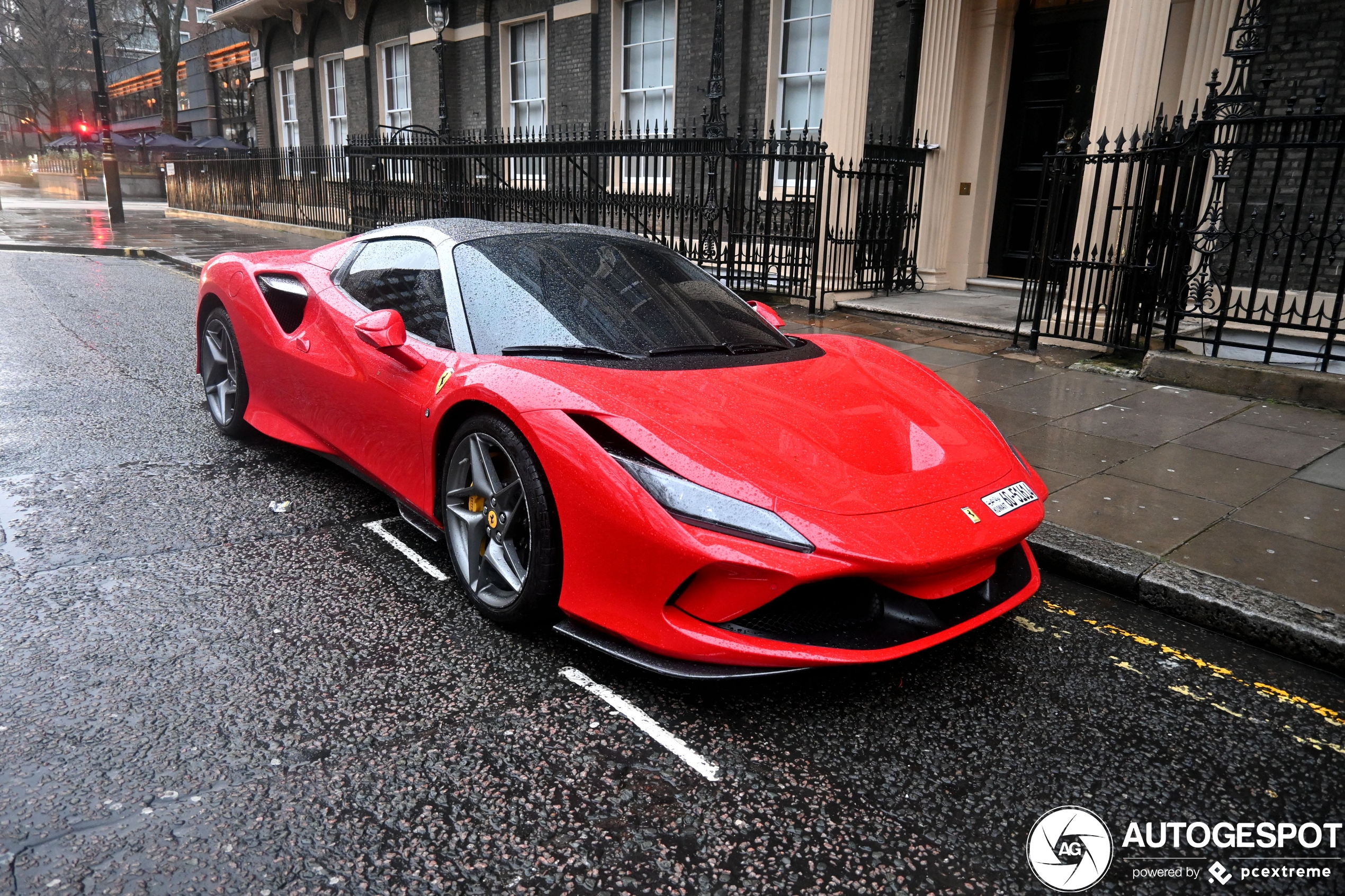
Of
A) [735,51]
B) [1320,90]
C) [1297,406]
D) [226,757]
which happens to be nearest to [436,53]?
[735,51]

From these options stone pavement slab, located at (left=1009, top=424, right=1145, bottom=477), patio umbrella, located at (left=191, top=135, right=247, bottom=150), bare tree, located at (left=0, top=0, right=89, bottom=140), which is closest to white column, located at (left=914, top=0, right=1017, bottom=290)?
stone pavement slab, located at (left=1009, top=424, right=1145, bottom=477)

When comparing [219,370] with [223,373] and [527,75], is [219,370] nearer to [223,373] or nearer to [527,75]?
[223,373]

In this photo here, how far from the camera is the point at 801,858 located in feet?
6.83

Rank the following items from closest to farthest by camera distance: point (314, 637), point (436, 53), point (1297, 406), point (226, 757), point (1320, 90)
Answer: point (226, 757) < point (314, 637) < point (1297, 406) < point (1320, 90) < point (436, 53)

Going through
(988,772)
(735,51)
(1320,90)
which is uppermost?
(735,51)

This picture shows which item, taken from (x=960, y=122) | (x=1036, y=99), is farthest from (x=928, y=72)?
(x=1036, y=99)

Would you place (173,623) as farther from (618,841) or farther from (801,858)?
(801,858)

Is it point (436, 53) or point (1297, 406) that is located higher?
point (436, 53)

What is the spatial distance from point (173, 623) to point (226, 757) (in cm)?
93

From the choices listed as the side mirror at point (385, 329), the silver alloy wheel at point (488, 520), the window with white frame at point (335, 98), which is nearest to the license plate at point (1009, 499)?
the silver alloy wheel at point (488, 520)

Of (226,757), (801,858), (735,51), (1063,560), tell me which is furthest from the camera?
(735,51)

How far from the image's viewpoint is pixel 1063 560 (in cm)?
376

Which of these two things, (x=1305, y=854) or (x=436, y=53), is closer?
(x=1305, y=854)

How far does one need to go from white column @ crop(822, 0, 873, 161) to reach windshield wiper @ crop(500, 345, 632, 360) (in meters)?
7.60
